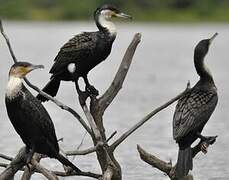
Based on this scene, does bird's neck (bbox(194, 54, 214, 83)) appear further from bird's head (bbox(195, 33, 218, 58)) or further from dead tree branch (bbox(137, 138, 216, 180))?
dead tree branch (bbox(137, 138, 216, 180))

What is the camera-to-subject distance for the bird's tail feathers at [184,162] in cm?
919

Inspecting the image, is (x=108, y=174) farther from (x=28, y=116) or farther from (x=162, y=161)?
(x=28, y=116)

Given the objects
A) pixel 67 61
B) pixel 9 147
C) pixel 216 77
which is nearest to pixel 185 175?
pixel 67 61

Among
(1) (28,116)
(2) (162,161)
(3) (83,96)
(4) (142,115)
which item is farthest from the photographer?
(4) (142,115)

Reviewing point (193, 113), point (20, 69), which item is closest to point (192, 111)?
point (193, 113)

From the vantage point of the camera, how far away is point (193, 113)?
9.28 m

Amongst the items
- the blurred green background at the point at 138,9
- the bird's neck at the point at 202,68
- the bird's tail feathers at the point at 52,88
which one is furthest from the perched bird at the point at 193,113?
A: the blurred green background at the point at 138,9

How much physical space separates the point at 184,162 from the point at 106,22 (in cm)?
185

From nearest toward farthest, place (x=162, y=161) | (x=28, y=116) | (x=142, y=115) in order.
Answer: (x=28, y=116), (x=162, y=161), (x=142, y=115)

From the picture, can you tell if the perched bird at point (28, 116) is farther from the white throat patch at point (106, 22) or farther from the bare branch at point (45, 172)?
the white throat patch at point (106, 22)

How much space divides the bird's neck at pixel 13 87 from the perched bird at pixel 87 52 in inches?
40.4

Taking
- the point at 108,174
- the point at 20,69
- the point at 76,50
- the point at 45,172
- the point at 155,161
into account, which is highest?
the point at 20,69

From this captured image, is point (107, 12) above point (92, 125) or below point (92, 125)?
above

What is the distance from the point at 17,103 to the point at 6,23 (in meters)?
92.1
